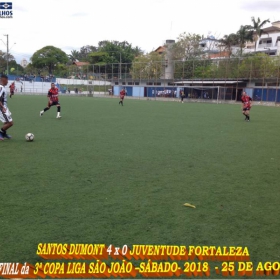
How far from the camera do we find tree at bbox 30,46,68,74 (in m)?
97.3

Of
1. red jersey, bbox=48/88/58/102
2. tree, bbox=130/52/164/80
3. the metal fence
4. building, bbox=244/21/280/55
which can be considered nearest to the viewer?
red jersey, bbox=48/88/58/102

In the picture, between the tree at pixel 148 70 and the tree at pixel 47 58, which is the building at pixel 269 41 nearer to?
the tree at pixel 148 70

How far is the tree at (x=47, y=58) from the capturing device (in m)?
97.3

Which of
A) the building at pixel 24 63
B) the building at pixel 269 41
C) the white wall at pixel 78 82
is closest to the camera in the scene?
the white wall at pixel 78 82

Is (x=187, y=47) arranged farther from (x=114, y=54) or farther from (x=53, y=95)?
(x=53, y=95)

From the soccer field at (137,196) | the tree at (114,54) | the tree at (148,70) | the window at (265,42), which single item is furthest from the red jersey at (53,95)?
the window at (265,42)

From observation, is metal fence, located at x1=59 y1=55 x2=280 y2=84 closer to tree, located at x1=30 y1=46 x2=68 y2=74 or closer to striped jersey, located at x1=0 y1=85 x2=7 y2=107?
tree, located at x1=30 y1=46 x2=68 y2=74

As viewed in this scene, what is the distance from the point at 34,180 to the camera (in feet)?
19.2

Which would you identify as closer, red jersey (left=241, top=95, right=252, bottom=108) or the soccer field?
the soccer field

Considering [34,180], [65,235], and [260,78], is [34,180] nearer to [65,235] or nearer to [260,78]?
[65,235]

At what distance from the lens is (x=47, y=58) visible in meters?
96.9

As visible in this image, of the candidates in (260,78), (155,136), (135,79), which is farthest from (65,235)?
(135,79)

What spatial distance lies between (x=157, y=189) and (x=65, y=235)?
214 centimetres

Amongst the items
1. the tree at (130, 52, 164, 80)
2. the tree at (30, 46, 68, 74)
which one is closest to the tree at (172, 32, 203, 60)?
the tree at (130, 52, 164, 80)
